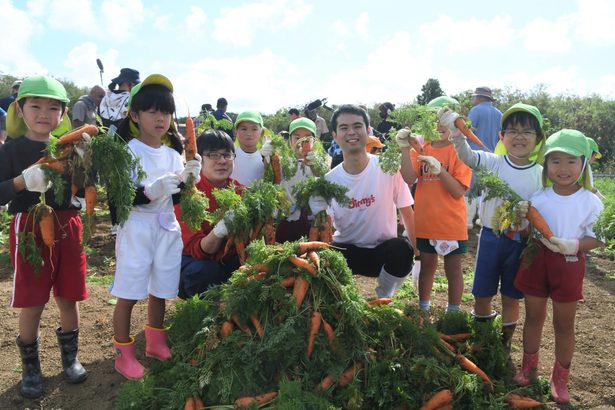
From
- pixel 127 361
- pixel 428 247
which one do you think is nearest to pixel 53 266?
pixel 127 361

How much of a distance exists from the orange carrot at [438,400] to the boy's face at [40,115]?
3.31m

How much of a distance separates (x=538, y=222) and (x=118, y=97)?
21.7 ft

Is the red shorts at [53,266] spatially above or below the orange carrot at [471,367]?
above

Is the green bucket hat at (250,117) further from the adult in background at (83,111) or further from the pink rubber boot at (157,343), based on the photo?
the adult in background at (83,111)

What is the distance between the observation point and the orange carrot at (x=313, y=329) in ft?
9.95

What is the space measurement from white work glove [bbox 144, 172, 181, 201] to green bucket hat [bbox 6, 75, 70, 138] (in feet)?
3.08

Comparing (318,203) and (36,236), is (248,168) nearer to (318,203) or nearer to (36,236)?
(318,203)

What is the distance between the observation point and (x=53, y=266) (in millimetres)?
3496

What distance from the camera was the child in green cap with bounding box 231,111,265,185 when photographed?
201 inches

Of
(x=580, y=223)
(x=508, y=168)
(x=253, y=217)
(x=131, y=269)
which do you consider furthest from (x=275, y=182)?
(x=580, y=223)

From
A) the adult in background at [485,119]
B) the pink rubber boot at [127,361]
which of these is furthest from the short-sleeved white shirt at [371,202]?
the adult in background at [485,119]

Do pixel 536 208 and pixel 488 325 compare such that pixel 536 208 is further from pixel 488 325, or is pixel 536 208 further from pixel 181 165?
pixel 181 165

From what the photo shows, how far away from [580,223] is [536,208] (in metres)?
0.31

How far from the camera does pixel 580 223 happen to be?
3385 millimetres
